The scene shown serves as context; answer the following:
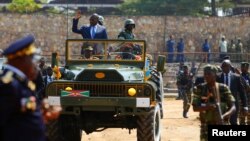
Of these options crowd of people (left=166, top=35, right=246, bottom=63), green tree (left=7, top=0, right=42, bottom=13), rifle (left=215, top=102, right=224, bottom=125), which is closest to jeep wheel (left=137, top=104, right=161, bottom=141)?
rifle (left=215, top=102, right=224, bottom=125)

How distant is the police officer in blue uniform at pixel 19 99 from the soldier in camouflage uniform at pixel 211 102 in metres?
2.65

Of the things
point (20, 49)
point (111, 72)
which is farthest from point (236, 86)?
point (20, 49)

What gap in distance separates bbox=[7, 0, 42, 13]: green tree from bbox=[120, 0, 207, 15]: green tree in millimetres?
7827

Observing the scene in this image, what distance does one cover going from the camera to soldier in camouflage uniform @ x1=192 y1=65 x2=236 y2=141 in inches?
313

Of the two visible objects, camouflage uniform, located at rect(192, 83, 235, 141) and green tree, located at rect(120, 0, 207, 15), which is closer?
camouflage uniform, located at rect(192, 83, 235, 141)

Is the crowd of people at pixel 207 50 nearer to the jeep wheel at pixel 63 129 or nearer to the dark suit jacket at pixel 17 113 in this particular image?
the jeep wheel at pixel 63 129

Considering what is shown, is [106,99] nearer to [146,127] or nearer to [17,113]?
[146,127]

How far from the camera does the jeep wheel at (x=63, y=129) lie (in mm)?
11289

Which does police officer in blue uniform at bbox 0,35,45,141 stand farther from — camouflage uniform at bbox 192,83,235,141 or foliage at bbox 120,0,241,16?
foliage at bbox 120,0,241,16

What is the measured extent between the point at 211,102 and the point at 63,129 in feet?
13.2

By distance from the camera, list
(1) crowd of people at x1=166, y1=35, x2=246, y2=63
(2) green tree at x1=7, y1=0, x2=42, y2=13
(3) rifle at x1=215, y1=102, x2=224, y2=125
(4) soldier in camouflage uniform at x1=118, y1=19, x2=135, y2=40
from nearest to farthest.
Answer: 1. (3) rifle at x1=215, y1=102, x2=224, y2=125
2. (4) soldier in camouflage uniform at x1=118, y1=19, x2=135, y2=40
3. (1) crowd of people at x1=166, y1=35, x2=246, y2=63
4. (2) green tree at x1=7, y1=0, x2=42, y2=13

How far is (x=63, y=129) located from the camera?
Answer: 456 inches

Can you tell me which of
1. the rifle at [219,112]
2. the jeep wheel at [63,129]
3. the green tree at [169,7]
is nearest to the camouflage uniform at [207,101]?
the rifle at [219,112]

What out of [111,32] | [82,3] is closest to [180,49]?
[111,32]
